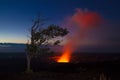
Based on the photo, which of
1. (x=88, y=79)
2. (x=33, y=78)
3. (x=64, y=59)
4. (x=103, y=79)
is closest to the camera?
(x=103, y=79)

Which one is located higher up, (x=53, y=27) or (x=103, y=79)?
(x=53, y=27)

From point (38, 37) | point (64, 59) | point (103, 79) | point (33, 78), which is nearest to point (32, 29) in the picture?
point (38, 37)

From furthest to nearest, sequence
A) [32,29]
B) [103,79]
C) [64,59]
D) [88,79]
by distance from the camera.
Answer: [64,59] < [32,29] < [88,79] < [103,79]

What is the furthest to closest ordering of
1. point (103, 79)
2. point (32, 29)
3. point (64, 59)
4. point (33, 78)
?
1. point (64, 59)
2. point (32, 29)
3. point (33, 78)
4. point (103, 79)

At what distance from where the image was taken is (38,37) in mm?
56125

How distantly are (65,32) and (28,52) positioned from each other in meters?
8.84

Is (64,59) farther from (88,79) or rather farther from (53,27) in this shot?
(88,79)

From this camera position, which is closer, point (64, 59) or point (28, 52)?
point (28, 52)

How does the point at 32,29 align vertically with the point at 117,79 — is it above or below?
above

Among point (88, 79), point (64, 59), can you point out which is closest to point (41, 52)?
point (88, 79)

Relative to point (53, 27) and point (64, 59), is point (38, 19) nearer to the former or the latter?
point (53, 27)

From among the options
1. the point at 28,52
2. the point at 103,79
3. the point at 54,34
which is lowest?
the point at 103,79

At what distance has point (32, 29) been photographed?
55875 mm

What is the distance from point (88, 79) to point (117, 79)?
525 cm
